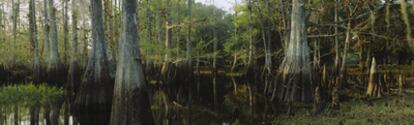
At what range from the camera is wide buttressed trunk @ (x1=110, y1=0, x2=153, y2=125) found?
26.9 ft

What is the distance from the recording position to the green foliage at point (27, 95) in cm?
1417

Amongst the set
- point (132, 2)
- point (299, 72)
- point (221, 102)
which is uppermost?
point (132, 2)

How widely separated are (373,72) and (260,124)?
7490 millimetres

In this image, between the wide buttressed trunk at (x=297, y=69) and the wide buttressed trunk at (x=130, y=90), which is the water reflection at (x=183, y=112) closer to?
the wide buttressed trunk at (x=297, y=69)

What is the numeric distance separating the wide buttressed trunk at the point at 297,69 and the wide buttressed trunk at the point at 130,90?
6288 millimetres

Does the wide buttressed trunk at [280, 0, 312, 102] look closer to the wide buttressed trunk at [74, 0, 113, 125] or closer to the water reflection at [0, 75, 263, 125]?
the water reflection at [0, 75, 263, 125]

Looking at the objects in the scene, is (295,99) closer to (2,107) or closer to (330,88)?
(330,88)

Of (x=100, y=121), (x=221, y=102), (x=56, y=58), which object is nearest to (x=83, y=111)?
(x=100, y=121)

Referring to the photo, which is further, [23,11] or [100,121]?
[23,11]

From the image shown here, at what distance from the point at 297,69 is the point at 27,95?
839 cm

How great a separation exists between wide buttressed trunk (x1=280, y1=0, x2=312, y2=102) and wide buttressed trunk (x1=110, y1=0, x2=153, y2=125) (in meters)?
6.29

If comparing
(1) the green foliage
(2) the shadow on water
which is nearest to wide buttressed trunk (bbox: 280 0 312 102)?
(2) the shadow on water

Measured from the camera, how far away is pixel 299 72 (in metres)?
14.1

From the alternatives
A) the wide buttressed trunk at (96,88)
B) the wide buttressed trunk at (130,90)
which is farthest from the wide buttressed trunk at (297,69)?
the wide buttressed trunk at (130,90)
